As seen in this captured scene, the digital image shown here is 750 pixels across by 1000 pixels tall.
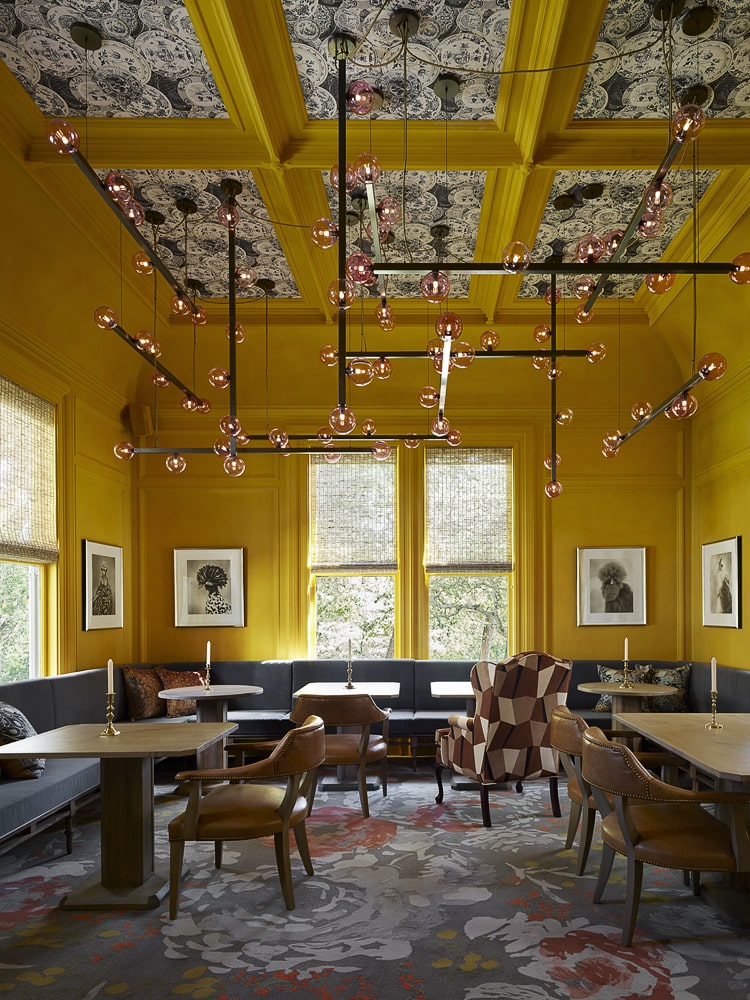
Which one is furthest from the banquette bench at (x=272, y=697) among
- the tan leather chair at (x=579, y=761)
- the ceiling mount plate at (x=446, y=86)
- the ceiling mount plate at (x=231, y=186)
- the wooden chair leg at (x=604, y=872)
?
the ceiling mount plate at (x=446, y=86)

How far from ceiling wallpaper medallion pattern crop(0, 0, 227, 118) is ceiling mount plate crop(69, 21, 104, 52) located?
0.08ft

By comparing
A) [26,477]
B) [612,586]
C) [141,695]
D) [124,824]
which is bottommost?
[124,824]

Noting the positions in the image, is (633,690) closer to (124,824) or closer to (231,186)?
(124,824)

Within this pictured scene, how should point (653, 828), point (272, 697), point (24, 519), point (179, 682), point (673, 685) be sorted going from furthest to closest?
1. point (272, 697)
2. point (179, 682)
3. point (673, 685)
4. point (24, 519)
5. point (653, 828)

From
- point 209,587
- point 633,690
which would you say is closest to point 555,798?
point 633,690

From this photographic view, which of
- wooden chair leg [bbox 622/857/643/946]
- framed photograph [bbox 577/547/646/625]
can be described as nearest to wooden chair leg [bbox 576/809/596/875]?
wooden chair leg [bbox 622/857/643/946]

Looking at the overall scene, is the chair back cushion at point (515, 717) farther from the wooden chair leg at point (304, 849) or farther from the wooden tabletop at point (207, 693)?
the wooden tabletop at point (207, 693)

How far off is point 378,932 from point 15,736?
2486 millimetres

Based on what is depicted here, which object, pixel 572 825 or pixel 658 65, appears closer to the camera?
pixel 658 65

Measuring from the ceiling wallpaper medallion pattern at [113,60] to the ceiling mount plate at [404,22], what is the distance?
0.98 metres

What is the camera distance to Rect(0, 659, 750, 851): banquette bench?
5.75 meters

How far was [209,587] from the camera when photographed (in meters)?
8.88

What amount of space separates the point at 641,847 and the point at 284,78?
13.6ft

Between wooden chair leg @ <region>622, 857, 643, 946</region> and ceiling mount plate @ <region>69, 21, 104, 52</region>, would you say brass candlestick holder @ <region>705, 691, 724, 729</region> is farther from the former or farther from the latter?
ceiling mount plate @ <region>69, 21, 104, 52</region>
